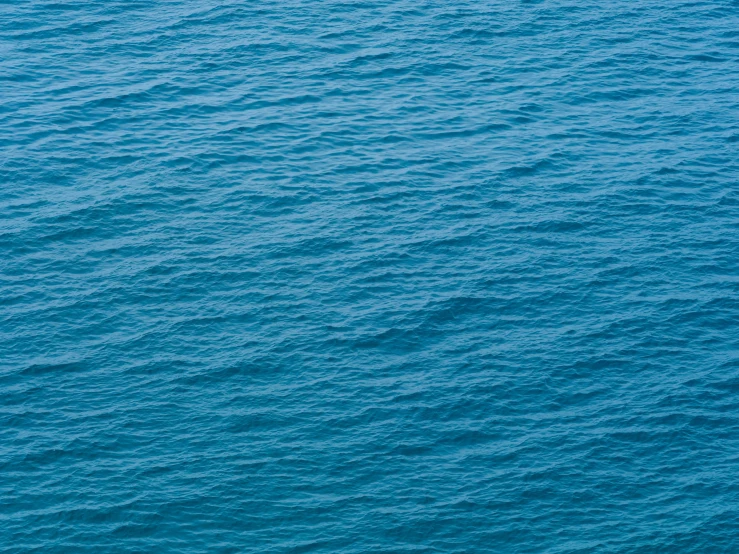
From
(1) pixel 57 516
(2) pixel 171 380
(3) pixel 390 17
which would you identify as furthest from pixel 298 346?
(3) pixel 390 17

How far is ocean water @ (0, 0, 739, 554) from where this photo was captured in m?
92.1

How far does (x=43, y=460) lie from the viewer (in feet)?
309

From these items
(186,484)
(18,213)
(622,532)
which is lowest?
(622,532)

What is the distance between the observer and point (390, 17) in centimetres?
14838

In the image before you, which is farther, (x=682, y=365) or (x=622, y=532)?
(x=682, y=365)

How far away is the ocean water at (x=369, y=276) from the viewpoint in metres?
92.1

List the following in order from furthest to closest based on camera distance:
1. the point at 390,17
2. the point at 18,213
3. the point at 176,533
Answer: the point at 390,17
the point at 18,213
the point at 176,533

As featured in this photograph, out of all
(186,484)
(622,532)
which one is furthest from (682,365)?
(186,484)

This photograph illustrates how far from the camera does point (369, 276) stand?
112 m

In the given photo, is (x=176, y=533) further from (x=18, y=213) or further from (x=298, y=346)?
(x=18, y=213)

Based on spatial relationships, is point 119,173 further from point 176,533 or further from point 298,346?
point 176,533

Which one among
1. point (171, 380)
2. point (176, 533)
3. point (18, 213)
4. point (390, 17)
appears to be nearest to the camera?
point (176, 533)

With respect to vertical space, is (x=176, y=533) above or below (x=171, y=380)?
below

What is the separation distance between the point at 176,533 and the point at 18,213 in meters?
40.5
